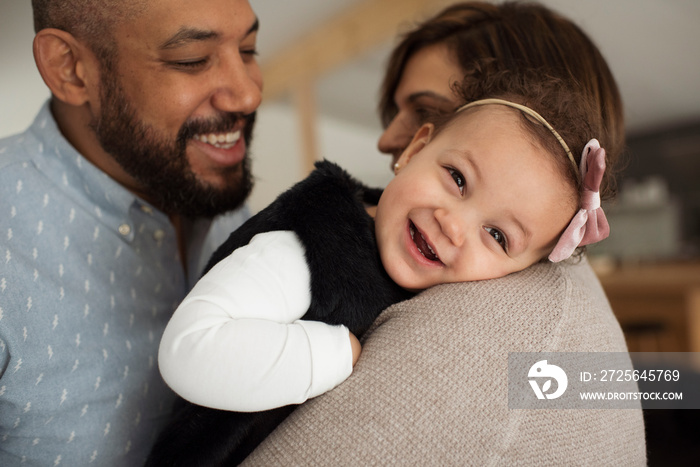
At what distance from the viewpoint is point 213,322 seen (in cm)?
80

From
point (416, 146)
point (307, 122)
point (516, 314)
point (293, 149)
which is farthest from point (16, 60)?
point (293, 149)

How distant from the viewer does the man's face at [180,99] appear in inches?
54.7

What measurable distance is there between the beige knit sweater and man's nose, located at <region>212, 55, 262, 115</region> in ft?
2.82

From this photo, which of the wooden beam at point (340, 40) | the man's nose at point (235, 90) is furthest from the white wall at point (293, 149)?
the man's nose at point (235, 90)

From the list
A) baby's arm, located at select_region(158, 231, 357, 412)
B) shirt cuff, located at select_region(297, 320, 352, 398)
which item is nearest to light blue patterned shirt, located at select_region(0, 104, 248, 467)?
baby's arm, located at select_region(158, 231, 357, 412)

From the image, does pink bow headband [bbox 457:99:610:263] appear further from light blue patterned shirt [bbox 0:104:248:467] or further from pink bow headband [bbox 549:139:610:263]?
light blue patterned shirt [bbox 0:104:248:467]

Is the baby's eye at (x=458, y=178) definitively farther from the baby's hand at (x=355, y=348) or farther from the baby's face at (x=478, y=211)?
the baby's hand at (x=355, y=348)

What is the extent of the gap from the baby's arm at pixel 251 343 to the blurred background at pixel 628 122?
3082 millimetres

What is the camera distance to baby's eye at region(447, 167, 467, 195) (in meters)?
1.04

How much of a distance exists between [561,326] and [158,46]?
121 centimetres

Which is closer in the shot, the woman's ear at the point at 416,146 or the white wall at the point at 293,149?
the woman's ear at the point at 416,146

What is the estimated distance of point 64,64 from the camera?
1.44 meters
